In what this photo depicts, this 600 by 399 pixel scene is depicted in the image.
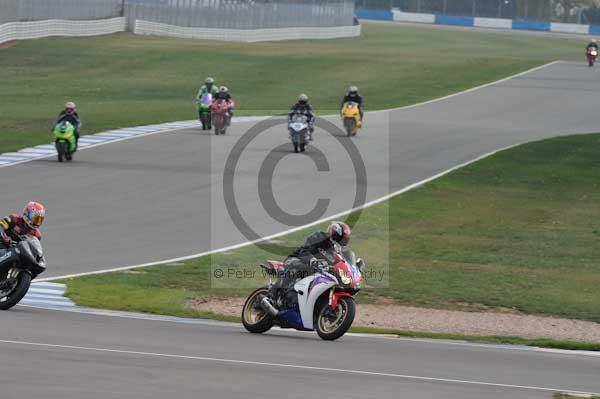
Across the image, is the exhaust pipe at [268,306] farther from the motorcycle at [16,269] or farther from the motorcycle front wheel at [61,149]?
the motorcycle front wheel at [61,149]

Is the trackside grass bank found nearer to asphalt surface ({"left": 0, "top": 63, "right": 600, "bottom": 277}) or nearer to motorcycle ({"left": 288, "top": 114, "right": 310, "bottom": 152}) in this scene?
asphalt surface ({"left": 0, "top": 63, "right": 600, "bottom": 277})

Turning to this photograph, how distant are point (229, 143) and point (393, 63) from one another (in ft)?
127

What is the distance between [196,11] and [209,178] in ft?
190

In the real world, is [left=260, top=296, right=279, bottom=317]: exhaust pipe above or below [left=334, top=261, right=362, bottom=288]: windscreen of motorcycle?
below

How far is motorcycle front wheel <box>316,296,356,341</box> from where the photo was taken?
52.6 feet

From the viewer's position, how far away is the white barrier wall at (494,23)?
443ft

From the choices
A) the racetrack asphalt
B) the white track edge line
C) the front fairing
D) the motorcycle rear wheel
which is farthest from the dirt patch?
the motorcycle rear wheel

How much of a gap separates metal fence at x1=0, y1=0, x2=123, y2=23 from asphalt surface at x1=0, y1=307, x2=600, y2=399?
5571cm

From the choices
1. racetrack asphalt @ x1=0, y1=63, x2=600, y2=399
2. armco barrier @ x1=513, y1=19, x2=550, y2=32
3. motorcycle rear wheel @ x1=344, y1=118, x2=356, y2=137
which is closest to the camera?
racetrack asphalt @ x1=0, y1=63, x2=600, y2=399

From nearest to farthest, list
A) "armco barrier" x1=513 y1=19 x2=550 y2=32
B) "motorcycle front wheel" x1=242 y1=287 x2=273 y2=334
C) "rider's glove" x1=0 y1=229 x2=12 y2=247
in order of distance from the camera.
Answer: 1. "motorcycle front wheel" x1=242 y1=287 x2=273 y2=334
2. "rider's glove" x1=0 y1=229 x2=12 y2=247
3. "armco barrier" x1=513 y1=19 x2=550 y2=32

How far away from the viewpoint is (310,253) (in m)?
16.7

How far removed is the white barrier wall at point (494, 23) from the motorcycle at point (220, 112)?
94931 mm

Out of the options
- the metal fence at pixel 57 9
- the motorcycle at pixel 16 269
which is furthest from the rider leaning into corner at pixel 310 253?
the metal fence at pixel 57 9

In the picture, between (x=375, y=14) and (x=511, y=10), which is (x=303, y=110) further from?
(x=375, y=14)
